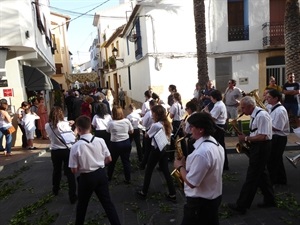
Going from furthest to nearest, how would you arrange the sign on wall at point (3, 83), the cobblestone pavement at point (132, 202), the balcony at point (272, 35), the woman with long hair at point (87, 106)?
the balcony at point (272, 35) < the sign on wall at point (3, 83) < the woman with long hair at point (87, 106) < the cobblestone pavement at point (132, 202)

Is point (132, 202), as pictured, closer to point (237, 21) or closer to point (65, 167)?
point (65, 167)

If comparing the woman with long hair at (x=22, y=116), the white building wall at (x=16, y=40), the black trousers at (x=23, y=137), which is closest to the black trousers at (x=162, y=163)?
the woman with long hair at (x=22, y=116)

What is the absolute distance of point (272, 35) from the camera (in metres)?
14.8

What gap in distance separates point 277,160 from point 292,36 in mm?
7155

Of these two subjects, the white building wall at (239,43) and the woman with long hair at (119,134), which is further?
the white building wall at (239,43)

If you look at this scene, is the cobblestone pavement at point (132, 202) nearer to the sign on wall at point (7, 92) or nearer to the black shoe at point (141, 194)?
the black shoe at point (141, 194)

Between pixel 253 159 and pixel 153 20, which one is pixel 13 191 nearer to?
pixel 253 159

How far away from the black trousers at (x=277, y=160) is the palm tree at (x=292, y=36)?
663cm

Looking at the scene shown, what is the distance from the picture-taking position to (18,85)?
1034cm

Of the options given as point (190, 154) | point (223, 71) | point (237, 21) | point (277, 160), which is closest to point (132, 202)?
point (190, 154)

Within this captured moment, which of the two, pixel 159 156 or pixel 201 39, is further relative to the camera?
pixel 201 39

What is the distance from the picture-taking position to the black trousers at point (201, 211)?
2.78 metres

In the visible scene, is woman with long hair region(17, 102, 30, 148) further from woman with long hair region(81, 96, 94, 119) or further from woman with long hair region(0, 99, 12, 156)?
woman with long hair region(81, 96, 94, 119)

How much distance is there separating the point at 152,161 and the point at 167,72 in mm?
10532
